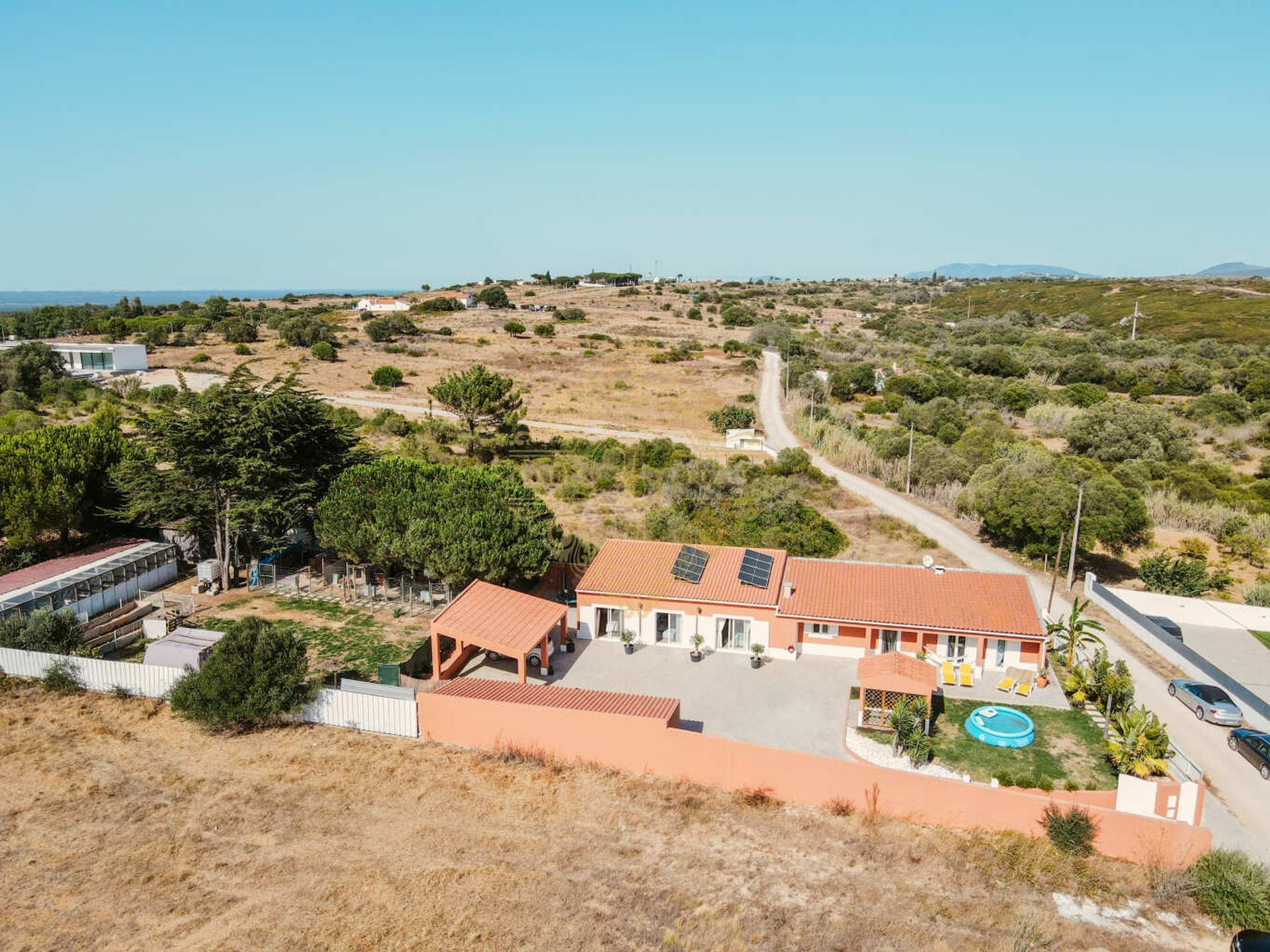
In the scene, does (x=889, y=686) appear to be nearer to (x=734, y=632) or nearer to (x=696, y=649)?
(x=734, y=632)

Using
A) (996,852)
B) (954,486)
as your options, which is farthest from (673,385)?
(996,852)

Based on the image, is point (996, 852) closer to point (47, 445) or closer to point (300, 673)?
point (300, 673)

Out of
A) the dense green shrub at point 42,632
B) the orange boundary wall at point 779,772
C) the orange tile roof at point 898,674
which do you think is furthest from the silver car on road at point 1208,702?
the dense green shrub at point 42,632

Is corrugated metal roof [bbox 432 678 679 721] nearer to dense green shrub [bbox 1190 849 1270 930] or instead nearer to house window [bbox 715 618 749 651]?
house window [bbox 715 618 749 651]

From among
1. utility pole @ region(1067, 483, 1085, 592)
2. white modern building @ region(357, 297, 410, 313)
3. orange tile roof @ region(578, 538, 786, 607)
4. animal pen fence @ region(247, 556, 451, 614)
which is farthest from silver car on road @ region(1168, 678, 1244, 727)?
white modern building @ region(357, 297, 410, 313)

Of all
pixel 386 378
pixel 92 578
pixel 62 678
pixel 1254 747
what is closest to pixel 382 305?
pixel 386 378

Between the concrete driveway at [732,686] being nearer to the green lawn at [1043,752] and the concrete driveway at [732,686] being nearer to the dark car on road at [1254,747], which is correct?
the green lawn at [1043,752]
